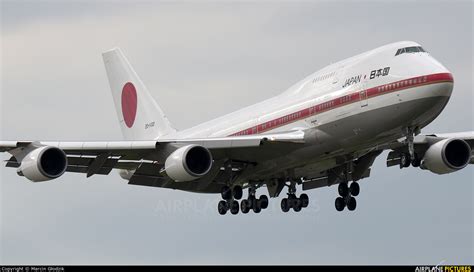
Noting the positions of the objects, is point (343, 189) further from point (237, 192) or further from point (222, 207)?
point (222, 207)

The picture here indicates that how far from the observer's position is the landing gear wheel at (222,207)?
5722 centimetres

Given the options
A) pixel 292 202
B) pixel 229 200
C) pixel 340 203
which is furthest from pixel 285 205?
pixel 229 200

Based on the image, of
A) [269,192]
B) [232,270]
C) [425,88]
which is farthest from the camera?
[269,192]

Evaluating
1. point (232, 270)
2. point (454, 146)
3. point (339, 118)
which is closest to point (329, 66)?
point (339, 118)

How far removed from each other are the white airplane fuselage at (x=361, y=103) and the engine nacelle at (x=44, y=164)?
869 centimetres

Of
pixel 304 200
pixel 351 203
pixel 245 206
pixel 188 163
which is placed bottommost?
pixel 188 163

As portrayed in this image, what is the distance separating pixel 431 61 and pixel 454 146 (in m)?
6.99

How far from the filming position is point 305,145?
5147cm

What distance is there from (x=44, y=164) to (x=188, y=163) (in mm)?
5944

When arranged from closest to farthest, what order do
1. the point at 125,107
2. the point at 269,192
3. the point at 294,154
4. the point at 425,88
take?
the point at 425,88
the point at 294,154
the point at 269,192
the point at 125,107

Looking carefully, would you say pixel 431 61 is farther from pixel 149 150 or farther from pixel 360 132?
pixel 149 150

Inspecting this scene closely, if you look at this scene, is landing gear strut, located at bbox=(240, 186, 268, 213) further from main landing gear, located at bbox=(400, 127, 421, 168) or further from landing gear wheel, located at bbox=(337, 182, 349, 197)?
main landing gear, located at bbox=(400, 127, 421, 168)

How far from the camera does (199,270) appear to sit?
135 ft

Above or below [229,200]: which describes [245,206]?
above
